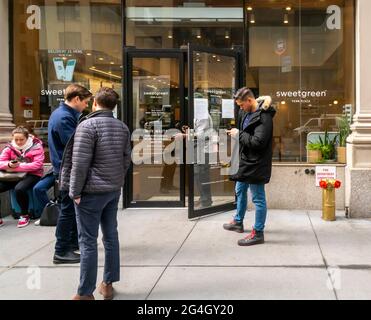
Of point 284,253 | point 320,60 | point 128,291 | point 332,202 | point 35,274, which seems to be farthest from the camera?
point 320,60

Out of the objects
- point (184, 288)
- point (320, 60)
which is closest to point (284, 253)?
point (184, 288)

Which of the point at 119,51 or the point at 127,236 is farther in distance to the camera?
the point at 119,51

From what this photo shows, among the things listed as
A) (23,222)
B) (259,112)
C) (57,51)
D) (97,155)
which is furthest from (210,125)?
(97,155)

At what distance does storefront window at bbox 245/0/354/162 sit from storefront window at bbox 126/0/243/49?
1.03 ft

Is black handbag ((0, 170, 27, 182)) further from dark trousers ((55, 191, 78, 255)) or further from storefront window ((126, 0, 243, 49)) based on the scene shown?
storefront window ((126, 0, 243, 49))

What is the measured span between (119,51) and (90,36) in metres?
0.64

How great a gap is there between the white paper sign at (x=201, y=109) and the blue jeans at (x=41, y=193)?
2.45m

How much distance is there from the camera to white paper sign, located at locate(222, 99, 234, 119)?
7.98m

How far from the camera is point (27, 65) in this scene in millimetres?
8641

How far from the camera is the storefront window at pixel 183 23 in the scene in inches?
328

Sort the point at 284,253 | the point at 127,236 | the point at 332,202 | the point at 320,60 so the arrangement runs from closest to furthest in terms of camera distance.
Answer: the point at 284,253, the point at 127,236, the point at 332,202, the point at 320,60

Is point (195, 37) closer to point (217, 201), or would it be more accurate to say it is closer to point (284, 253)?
point (217, 201)

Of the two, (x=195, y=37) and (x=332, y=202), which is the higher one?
(x=195, y=37)

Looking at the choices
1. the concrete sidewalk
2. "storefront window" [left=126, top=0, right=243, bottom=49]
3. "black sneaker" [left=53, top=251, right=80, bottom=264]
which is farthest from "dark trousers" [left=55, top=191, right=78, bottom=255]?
"storefront window" [left=126, top=0, right=243, bottom=49]
